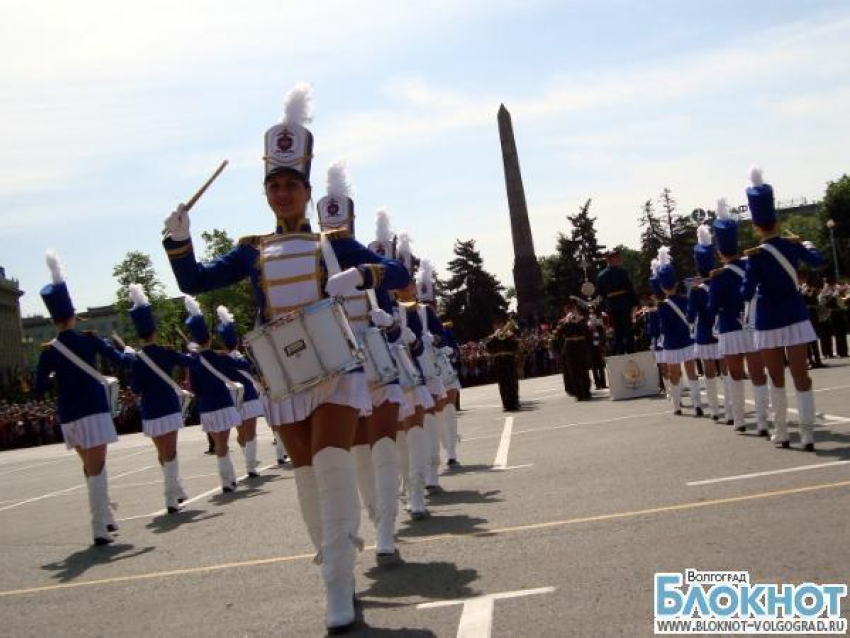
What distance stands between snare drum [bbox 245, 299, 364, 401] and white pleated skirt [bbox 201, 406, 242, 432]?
8.53m

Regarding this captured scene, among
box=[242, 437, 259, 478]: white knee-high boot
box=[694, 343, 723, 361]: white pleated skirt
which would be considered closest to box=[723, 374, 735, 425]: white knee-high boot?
box=[694, 343, 723, 361]: white pleated skirt

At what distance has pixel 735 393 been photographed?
11.9 m

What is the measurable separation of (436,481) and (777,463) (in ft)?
12.0

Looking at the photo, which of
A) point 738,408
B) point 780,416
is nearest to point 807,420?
point 780,416

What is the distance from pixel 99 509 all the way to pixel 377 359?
463cm

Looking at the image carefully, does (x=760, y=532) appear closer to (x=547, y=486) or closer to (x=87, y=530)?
(x=547, y=486)

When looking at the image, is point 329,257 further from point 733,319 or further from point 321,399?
point 733,319

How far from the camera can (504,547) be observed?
6.78 m

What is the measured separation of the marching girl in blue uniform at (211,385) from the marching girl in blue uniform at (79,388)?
273 centimetres

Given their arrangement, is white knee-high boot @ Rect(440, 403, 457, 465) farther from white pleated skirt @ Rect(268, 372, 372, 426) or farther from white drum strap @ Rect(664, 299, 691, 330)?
white pleated skirt @ Rect(268, 372, 372, 426)

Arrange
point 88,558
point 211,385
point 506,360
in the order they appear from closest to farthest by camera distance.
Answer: point 88,558 < point 211,385 < point 506,360

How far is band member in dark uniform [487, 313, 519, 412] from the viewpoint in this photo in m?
21.1

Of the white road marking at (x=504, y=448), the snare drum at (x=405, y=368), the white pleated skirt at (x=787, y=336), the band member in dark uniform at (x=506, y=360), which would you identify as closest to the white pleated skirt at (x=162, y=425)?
the white road marking at (x=504, y=448)

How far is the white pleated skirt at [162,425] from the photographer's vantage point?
41.1ft
